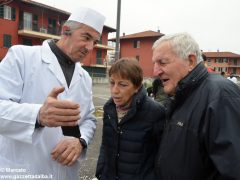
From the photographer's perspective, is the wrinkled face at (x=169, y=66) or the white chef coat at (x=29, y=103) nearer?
the white chef coat at (x=29, y=103)

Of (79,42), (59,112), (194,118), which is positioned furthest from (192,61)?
(59,112)

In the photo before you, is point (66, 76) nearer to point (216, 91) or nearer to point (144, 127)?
point (144, 127)

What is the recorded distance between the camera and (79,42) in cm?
264

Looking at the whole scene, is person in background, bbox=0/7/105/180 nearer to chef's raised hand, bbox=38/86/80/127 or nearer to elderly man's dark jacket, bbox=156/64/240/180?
chef's raised hand, bbox=38/86/80/127

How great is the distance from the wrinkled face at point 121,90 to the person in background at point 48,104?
0.87 ft

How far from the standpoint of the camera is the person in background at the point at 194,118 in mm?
1825

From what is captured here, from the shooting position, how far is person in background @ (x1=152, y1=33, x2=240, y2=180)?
1.83 m

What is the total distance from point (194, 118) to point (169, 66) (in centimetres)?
52

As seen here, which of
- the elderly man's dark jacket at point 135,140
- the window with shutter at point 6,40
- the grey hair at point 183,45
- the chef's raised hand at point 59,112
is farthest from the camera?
the window with shutter at point 6,40

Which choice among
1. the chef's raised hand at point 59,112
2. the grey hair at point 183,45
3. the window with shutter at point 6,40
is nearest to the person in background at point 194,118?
the grey hair at point 183,45

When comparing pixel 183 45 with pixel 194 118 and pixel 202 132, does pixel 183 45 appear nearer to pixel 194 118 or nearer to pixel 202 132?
pixel 194 118

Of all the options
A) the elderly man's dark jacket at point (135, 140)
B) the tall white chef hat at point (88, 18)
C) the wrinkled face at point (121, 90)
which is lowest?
the elderly man's dark jacket at point (135, 140)

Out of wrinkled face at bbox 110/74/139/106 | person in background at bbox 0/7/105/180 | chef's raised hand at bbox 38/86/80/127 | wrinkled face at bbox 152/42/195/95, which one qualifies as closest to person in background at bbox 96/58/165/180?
wrinkled face at bbox 110/74/139/106

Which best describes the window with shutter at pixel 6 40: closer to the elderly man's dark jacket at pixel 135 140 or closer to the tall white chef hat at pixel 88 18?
the tall white chef hat at pixel 88 18
